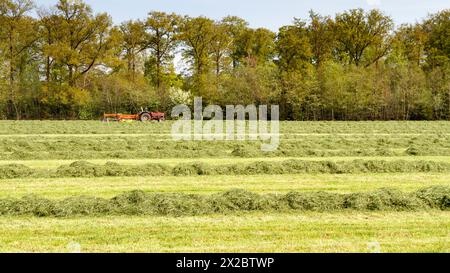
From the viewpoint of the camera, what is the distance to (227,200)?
9.85 metres

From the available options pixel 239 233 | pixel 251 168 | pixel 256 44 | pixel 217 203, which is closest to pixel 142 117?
pixel 256 44

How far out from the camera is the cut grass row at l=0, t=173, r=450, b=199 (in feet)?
38.3

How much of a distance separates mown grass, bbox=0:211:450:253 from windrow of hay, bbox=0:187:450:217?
337mm

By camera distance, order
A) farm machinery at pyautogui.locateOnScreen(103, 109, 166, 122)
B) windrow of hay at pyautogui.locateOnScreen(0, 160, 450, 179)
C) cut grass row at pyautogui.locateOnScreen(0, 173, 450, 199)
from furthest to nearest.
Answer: farm machinery at pyautogui.locateOnScreen(103, 109, 166, 122) → windrow of hay at pyautogui.locateOnScreen(0, 160, 450, 179) → cut grass row at pyautogui.locateOnScreen(0, 173, 450, 199)

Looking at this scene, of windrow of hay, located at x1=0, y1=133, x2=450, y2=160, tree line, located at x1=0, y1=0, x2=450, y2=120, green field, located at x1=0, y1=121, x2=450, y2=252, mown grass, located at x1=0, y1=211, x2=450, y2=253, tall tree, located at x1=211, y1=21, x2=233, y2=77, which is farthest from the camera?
tall tree, located at x1=211, y1=21, x2=233, y2=77

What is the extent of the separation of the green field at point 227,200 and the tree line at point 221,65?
35575mm

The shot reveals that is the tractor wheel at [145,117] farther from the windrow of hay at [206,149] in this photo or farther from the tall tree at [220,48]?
the tall tree at [220,48]

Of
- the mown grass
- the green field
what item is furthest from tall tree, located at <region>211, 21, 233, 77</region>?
the mown grass

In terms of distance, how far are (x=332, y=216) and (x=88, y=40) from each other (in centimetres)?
5287

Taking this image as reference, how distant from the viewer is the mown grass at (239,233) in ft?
23.8

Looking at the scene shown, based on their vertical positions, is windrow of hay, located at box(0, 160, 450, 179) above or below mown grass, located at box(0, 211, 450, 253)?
above

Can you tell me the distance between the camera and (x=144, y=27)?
62.2 m

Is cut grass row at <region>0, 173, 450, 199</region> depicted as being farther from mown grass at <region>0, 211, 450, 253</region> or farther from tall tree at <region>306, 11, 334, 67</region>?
tall tree at <region>306, 11, 334, 67</region>

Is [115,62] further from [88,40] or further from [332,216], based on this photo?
[332,216]
